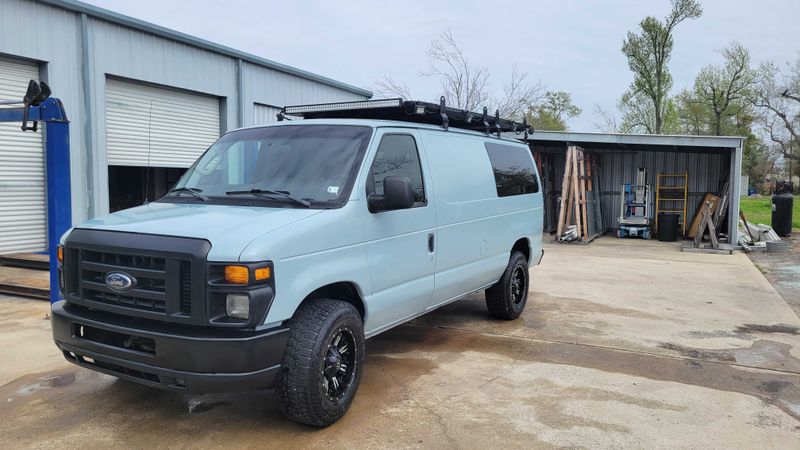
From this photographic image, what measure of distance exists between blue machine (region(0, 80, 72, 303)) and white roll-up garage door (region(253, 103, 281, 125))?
8029 millimetres

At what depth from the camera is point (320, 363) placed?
147 inches

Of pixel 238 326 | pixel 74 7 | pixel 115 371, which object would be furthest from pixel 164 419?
pixel 74 7

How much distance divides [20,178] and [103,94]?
203 centimetres

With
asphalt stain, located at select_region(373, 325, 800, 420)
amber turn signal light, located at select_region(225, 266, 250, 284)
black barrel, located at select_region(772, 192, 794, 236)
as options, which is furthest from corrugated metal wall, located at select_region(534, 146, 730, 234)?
amber turn signal light, located at select_region(225, 266, 250, 284)

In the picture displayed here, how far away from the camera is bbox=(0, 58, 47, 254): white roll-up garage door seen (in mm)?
9578

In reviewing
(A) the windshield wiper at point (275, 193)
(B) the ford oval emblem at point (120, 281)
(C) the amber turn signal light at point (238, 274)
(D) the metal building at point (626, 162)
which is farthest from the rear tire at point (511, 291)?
(D) the metal building at point (626, 162)

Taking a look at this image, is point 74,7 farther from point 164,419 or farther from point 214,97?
point 164,419

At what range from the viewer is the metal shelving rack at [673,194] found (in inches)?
765

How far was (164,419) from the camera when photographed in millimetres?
4141

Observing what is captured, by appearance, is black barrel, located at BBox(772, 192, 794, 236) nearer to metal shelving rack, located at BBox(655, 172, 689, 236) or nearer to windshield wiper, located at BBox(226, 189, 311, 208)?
metal shelving rack, located at BBox(655, 172, 689, 236)

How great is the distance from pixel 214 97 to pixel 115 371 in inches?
423

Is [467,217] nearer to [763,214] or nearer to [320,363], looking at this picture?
[320,363]

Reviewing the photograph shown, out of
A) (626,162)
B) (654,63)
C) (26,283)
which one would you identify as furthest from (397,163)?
(654,63)

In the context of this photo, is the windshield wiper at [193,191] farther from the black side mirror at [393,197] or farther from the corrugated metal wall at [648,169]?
the corrugated metal wall at [648,169]
